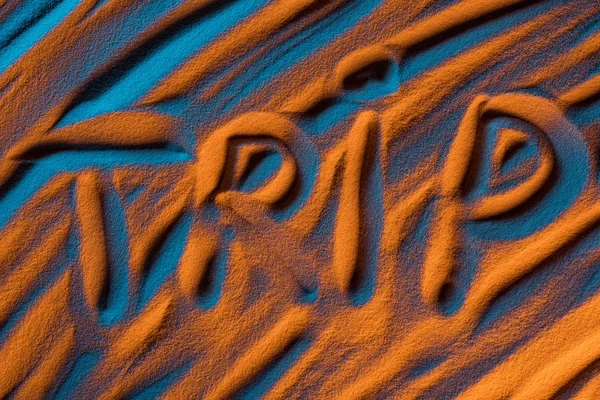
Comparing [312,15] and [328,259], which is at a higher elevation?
[312,15]

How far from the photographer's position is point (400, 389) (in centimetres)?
90

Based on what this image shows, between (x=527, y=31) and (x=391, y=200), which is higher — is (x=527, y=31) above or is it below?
above

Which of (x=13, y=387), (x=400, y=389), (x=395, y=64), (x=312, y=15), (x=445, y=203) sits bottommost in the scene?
(x=400, y=389)

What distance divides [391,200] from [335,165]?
11cm

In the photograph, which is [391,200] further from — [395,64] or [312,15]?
[312,15]

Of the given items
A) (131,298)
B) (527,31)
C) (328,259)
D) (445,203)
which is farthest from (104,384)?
(527,31)

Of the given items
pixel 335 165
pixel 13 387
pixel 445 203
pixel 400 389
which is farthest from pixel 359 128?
pixel 13 387

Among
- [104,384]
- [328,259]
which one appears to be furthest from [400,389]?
[104,384]

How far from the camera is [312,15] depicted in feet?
3.07

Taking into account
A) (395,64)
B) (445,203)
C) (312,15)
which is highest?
(312,15)

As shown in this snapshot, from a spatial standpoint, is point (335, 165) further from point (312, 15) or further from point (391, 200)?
point (312, 15)

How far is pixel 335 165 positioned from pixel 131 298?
0.40 meters

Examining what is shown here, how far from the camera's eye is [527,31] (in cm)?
92

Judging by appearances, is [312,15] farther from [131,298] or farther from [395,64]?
[131,298]
